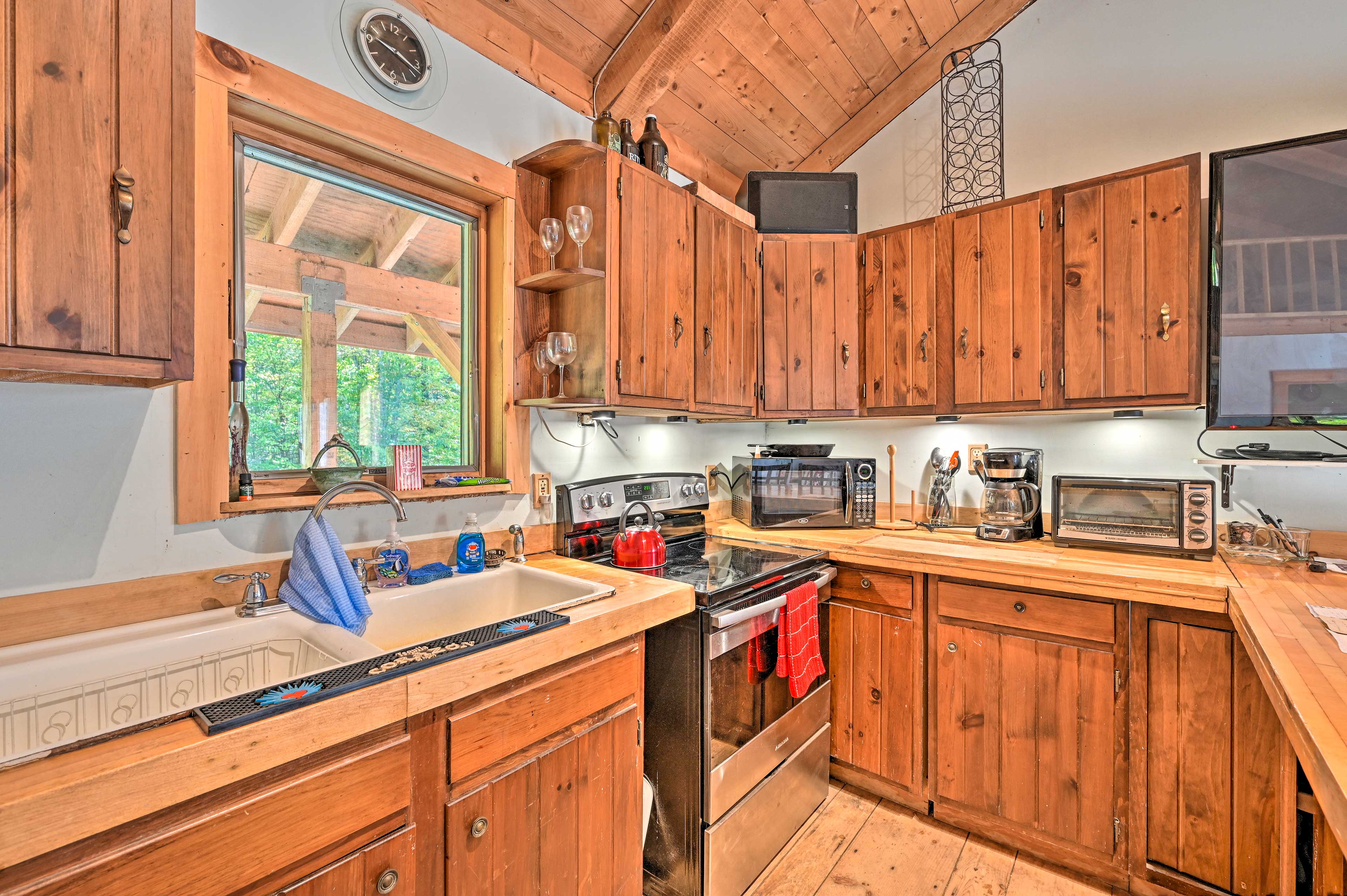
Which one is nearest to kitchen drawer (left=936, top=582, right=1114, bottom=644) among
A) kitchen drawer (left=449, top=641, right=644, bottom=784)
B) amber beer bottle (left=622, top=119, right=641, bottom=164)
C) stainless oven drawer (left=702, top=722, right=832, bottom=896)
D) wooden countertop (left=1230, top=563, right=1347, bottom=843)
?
wooden countertop (left=1230, top=563, right=1347, bottom=843)

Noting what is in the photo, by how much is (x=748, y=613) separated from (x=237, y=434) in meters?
1.38

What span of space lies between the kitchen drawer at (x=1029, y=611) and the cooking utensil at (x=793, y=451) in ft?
2.43

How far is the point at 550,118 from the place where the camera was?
212cm

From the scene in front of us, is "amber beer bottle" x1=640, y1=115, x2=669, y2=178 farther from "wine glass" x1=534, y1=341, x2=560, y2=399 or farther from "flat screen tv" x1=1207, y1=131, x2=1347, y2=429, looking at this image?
"flat screen tv" x1=1207, y1=131, x2=1347, y2=429

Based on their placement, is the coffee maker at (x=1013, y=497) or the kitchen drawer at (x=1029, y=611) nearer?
the kitchen drawer at (x=1029, y=611)

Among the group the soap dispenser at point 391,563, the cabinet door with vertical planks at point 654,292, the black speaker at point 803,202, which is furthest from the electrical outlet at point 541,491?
the black speaker at point 803,202

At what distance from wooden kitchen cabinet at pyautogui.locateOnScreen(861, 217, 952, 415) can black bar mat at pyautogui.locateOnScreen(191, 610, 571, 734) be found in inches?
70.5

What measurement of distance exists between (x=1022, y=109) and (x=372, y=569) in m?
3.07

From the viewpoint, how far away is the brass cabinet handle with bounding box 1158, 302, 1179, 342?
1993 mm

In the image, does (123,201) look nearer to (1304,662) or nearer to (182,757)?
(182,757)

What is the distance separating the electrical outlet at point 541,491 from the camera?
81.7 inches

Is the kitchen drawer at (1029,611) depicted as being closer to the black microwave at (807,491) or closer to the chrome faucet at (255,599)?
the black microwave at (807,491)

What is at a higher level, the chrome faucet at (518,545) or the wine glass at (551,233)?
the wine glass at (551,233)

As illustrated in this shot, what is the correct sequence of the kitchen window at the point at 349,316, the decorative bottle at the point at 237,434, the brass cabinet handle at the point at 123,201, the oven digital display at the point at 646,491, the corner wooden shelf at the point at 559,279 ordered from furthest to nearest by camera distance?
the oven digital display at the point at 646,491 → the corner wooden shelf at the point at 559,279 → the kitchen window at the point at 349,316 → the decorative bottle at the point at 237,434 → the brass cabinet handle at the point at 123,201
